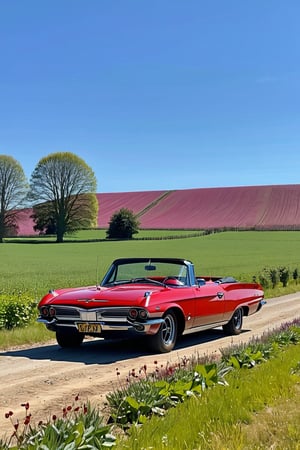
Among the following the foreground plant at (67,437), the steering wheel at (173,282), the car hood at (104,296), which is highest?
the steering wheel at (173,282)

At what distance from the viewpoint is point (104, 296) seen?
8.61 meters

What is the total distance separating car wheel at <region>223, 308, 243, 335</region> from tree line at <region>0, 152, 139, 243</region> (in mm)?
80058

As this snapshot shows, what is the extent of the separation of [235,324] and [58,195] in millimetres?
81585

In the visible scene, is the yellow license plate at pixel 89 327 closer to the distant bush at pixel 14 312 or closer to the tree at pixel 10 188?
the distant bush at pixel 14 312

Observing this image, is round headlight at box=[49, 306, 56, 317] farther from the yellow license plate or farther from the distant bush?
the distant bush

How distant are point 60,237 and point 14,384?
84.2 m

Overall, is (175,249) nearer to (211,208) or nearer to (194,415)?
(211,208)

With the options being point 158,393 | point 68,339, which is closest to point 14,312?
point 68,339

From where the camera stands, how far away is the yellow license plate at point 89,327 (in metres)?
8.36

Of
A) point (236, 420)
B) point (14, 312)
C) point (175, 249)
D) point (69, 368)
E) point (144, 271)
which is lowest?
point (175, 249)

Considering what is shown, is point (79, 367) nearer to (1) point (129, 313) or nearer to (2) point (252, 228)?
(1) point (129, 313)

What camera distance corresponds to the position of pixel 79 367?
25.5ft

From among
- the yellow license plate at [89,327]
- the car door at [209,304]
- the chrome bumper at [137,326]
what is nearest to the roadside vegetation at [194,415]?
the chrome bumper at [137,326]

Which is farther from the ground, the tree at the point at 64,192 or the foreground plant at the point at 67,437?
the tree at the point at 64,192
